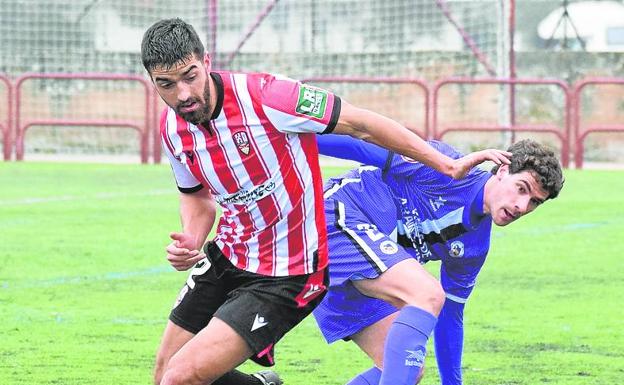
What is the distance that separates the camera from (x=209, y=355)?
513 centimetres

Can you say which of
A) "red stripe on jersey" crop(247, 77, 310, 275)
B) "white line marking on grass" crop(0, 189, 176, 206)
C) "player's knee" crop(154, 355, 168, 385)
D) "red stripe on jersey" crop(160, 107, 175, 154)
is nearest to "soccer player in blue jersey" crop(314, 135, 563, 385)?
"red stripe on jersey" crop(247, 77, 310, 275)

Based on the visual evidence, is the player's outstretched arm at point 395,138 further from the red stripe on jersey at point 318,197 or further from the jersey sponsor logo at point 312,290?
the jersey sponsor logo at point 312,290

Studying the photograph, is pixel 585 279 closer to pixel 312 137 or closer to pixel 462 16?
pixel 312 137

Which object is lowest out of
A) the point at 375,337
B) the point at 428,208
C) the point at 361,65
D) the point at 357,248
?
the point at 361,65

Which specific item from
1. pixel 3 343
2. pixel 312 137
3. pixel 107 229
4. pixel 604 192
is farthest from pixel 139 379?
→ pixel 604 192

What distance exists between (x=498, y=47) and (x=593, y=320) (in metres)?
12.9

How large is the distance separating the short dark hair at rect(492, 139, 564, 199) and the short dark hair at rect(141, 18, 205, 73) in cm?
146

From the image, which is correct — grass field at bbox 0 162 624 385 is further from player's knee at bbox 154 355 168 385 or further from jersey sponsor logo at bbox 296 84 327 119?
jersey sponsor logo at bbox 296 84 327 119

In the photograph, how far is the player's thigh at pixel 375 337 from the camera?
5.98m

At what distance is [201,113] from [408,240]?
136cm

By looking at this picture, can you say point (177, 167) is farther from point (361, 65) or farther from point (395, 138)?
point (361, 65)

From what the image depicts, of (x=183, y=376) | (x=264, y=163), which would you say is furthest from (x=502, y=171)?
(x=183, y=376)

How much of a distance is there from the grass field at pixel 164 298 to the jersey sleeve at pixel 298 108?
209cm

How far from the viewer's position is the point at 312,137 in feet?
17.7
